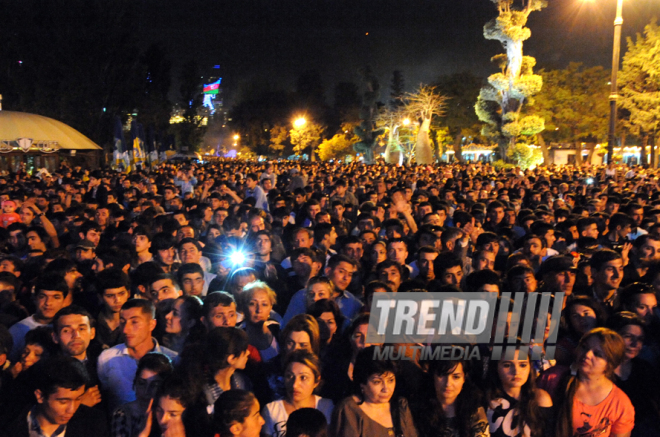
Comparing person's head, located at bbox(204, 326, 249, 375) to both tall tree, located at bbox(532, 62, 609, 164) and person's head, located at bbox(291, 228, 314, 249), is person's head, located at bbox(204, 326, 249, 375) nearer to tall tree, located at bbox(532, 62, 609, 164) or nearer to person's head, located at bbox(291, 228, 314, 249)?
person's head, located at bbox(291, 228, 314, 249)

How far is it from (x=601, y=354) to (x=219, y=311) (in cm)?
245

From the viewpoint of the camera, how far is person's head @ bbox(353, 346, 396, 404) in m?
3.04

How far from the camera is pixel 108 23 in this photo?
33.0 m

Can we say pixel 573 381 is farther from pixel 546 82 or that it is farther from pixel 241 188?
pixel 546 82

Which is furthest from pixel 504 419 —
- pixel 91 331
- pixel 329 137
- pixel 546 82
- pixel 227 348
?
pixel 329 137

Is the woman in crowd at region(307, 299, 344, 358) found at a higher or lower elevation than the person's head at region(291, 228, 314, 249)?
lower

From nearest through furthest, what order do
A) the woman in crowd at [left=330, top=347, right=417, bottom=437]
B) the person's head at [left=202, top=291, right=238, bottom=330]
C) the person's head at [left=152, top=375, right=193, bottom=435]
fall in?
the person's head at [left=152, top=375, right=193, bottom=435] < the woman in crowd at [left=330, top=347, right=417, bottom=437] < the person's head at [left=202, top=291, right=238, bottom=330]

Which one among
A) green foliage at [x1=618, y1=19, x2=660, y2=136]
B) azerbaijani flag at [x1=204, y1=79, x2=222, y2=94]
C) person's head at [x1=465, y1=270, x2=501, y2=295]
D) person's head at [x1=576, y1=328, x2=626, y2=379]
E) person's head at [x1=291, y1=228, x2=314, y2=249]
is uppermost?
azerbaijani flag at [x1=204, y1=79, x2=222, y2=94]

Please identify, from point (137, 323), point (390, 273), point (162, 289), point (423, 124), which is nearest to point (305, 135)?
point (423, 124)

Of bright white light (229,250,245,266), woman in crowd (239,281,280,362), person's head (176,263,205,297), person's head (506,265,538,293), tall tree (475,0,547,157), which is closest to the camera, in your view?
woman in crowd (239,281,280,362)

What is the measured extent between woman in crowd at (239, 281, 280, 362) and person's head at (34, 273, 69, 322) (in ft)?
4.79

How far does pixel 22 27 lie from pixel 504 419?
35.0m

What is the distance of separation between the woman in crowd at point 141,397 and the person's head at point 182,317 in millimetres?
855

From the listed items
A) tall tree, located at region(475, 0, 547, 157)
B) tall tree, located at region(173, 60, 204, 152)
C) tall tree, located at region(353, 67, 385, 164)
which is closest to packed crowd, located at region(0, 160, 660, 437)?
tall tree, located at region(475, 0, 547, 157)
